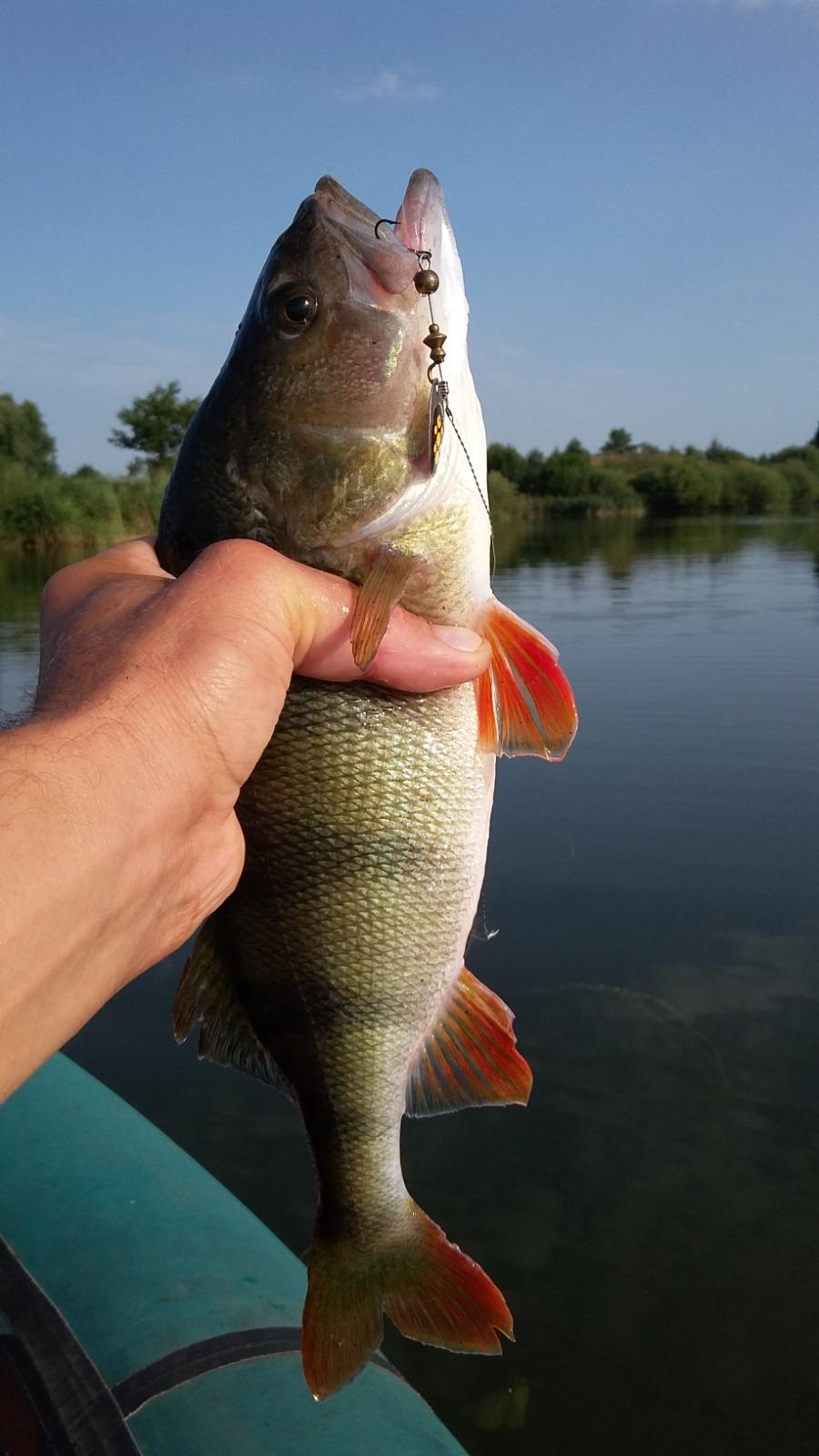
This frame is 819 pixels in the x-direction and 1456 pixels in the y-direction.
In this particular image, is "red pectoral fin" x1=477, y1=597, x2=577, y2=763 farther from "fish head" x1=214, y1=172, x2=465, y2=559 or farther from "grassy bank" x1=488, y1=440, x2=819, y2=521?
"grassy bank" x1=488, y1=440, x2=819, y2=521

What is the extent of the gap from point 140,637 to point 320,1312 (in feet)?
4.73

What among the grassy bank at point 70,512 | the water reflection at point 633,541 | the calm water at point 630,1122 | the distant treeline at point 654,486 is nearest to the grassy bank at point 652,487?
the distant treeline at point 654,486

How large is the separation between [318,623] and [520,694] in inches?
19.8

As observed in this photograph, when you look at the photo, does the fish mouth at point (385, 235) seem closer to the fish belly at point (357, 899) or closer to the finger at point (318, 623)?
the finger at point (318, 623)

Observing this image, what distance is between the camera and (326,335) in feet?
6.34

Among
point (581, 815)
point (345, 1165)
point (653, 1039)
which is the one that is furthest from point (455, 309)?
point (581, 815)

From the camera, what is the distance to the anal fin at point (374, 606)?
178 centimetres

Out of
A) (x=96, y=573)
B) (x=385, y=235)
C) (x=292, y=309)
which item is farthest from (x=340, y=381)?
(x=96, y=573)

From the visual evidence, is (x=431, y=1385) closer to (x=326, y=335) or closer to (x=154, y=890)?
(x=154, y=890)

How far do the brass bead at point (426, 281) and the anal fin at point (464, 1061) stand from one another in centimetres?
137

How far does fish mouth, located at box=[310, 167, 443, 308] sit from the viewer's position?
187 centimetres

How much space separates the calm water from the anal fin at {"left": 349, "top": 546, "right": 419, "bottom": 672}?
0.97 metres

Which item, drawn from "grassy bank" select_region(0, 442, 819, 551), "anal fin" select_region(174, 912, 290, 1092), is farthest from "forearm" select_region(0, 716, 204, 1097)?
"grassy bank" select_region(0, 442, 819, 551)

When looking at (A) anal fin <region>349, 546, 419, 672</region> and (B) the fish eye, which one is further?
(B) the fish eye
